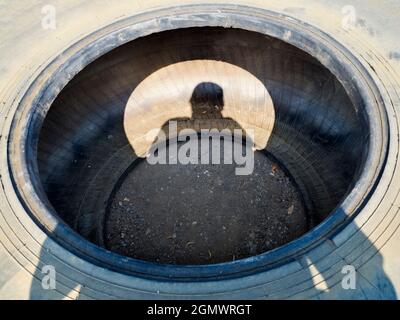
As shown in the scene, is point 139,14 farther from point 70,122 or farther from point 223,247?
point 223,247

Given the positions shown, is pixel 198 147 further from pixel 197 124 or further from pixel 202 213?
pixel 202 213

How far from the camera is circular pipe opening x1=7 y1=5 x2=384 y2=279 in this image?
11.0 m

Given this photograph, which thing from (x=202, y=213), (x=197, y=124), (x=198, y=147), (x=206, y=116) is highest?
(x=206, y=116)

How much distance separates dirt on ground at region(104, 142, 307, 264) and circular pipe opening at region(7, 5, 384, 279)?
4 centimetres

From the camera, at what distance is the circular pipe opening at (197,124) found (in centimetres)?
1095

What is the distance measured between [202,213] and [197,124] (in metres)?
3.35

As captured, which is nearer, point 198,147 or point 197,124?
point 198,147

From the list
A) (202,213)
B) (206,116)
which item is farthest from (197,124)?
(202,213)

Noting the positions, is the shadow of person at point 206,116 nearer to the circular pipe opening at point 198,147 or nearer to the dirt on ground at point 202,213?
the circular pipe opening at point 198,147

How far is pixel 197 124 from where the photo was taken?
1355 centimetres

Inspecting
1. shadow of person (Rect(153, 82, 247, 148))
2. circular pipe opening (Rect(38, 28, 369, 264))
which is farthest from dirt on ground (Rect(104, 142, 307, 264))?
shadow of person (Rect(153, 82, 247, 148))

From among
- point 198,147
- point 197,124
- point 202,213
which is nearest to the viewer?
point 202,213
